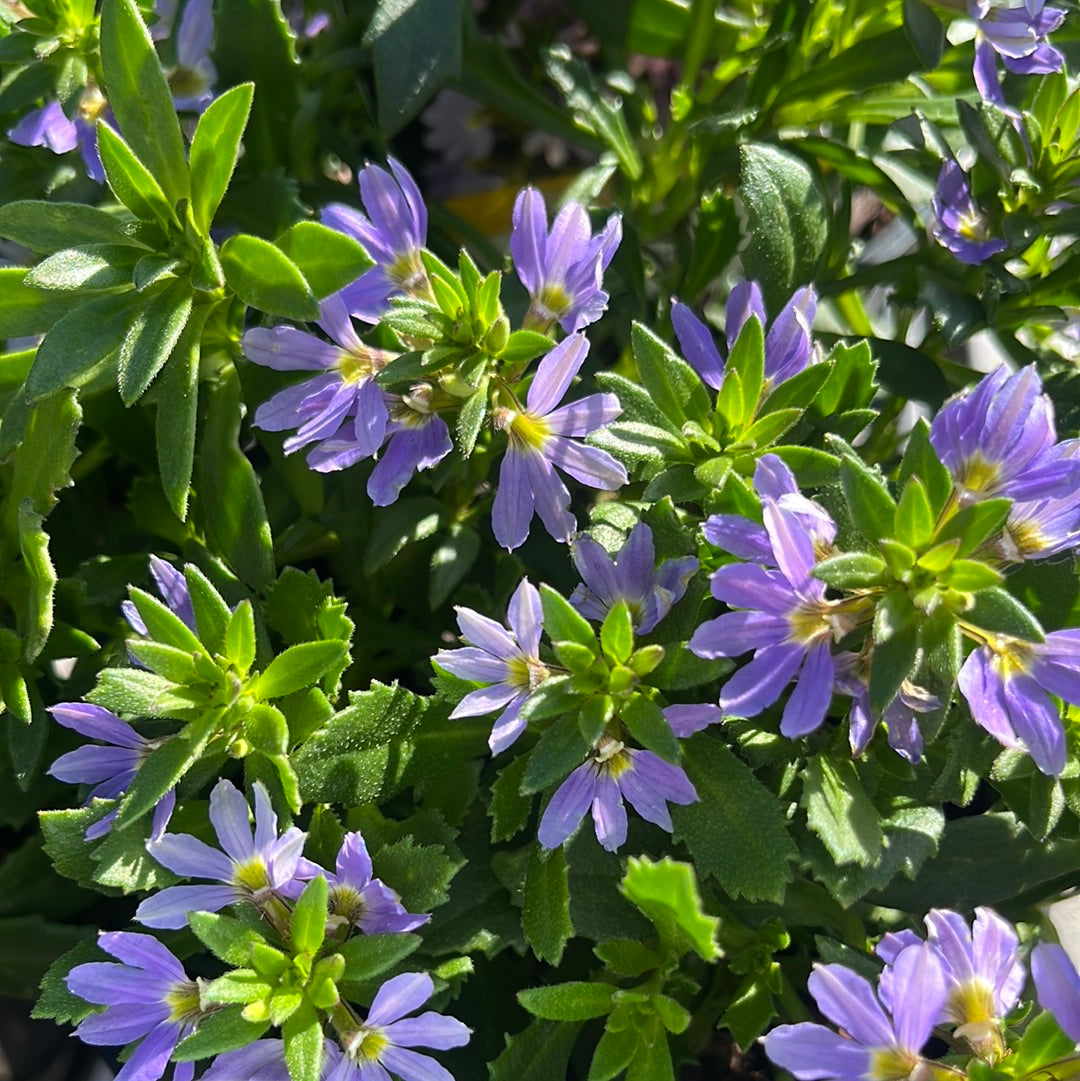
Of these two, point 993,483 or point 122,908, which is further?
point 122,908

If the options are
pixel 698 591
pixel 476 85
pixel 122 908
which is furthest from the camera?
pixel 476 85

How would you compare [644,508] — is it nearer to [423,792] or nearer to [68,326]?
[423,792]

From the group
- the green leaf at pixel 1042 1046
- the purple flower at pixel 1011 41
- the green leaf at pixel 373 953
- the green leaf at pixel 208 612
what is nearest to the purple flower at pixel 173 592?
the green leaf at pixel 208 612

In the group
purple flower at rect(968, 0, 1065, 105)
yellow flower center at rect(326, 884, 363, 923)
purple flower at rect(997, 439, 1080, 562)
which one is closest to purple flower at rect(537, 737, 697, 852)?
yellow flower center at rect(326, 884, 363, 923)

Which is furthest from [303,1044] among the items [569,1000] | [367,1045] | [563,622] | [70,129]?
[70,129]

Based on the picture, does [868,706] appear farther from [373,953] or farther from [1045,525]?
[373,953]

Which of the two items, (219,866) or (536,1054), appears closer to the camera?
(219,866)

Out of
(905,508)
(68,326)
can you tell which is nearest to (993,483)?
(905,508)
